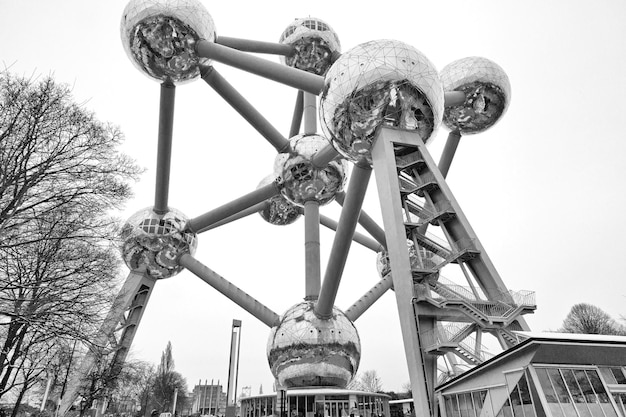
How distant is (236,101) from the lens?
40.0ft

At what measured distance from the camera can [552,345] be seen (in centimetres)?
562

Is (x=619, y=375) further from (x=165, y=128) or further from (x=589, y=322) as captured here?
(x=589, y=322)

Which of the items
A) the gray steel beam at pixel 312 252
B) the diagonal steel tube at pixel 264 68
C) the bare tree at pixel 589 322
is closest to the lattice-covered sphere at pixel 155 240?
the gray steel beam at pixel 312 252

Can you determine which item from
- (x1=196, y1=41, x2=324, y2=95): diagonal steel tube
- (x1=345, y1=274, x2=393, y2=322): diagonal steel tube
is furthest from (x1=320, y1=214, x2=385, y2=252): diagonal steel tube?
(x1=196, y1=41, x2=324, y2=95): diagonal steel tube

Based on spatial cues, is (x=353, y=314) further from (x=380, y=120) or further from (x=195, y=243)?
(x=380, y=120)

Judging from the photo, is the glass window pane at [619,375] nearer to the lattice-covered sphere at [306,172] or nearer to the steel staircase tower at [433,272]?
the steel staircase tower at [433,272]

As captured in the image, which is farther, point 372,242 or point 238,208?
point 372,242

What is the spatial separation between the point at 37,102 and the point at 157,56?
5457mm

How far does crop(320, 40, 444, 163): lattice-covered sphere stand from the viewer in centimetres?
832

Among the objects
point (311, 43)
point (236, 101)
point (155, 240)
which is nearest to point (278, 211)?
point (155, 240)

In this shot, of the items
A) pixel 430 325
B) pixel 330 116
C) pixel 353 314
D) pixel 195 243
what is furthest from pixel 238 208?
pixel 430 325

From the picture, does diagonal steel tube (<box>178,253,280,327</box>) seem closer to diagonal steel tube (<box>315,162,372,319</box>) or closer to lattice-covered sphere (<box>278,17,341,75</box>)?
diagonal steel tube (<box>315,162,372,319</box>)

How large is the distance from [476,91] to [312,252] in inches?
258

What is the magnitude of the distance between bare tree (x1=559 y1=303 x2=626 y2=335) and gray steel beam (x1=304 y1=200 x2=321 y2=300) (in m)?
27.9
